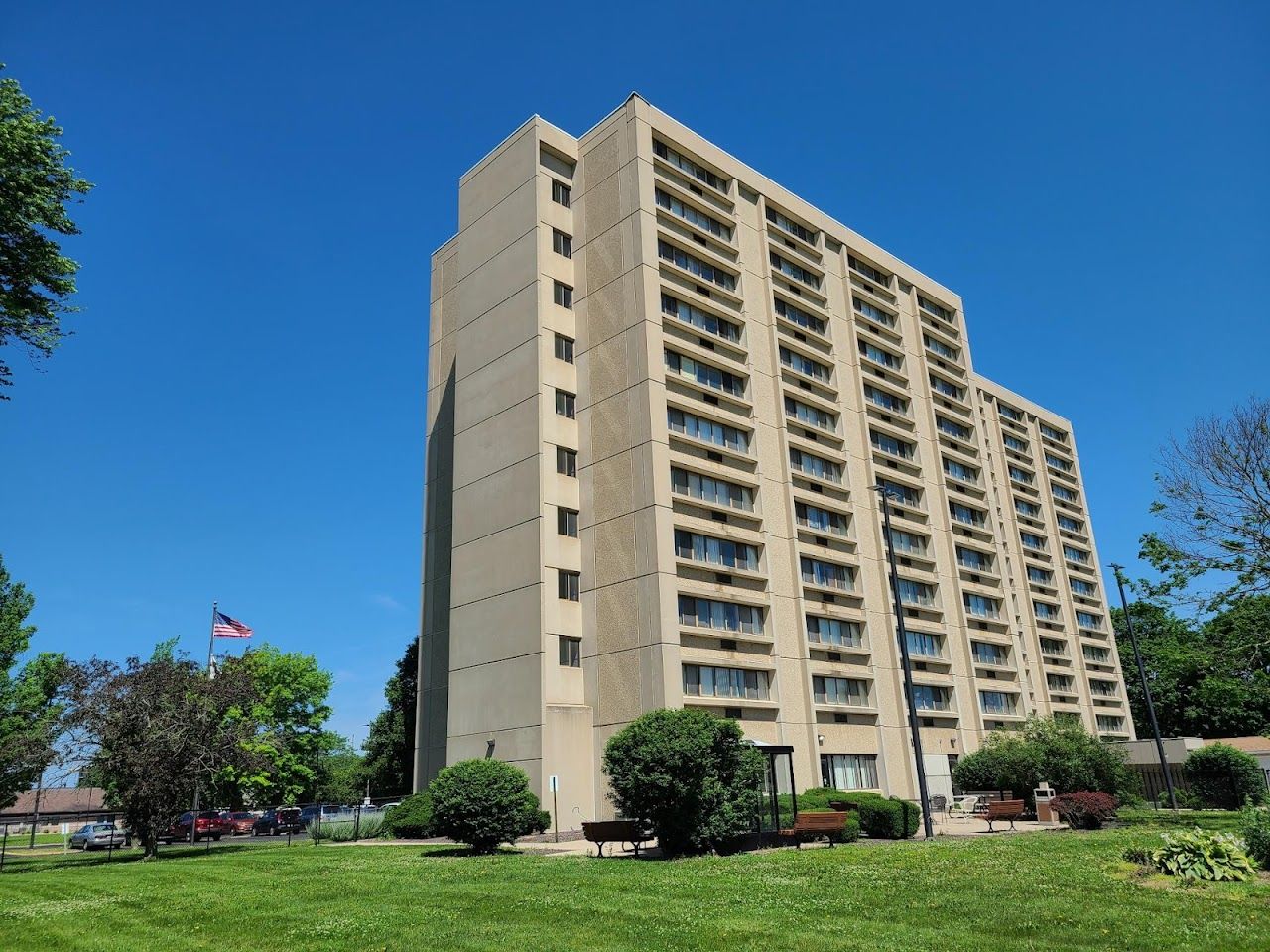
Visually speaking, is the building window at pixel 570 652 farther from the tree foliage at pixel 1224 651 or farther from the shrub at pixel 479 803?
the tree foliage at pixel 1224 651

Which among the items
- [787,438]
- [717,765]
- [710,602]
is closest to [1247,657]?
[717,765]

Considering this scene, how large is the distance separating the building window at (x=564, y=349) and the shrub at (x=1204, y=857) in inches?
1507

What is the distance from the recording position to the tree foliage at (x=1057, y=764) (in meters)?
43.6

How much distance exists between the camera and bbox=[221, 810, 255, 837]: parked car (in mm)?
55375

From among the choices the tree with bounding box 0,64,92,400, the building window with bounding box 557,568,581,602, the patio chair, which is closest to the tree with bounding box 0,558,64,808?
the building window with bounding box 557,568,581,602

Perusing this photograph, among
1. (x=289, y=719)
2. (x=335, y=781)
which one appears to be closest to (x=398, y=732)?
(x=289, y=719)

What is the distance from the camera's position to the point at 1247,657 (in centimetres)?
2739

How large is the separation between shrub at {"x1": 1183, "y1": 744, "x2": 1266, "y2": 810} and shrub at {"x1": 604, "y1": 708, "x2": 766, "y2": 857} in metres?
32.7

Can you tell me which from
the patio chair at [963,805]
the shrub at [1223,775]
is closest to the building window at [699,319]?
the patio chair at [963,805]

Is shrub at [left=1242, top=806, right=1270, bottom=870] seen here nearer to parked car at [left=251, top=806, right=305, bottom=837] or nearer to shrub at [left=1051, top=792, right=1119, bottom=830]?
shrub at [left=1051, top=792, right=1119, bottom=830]

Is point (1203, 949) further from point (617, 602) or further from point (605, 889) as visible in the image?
point (617, 602)

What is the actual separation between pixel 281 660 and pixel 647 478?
1653 inches

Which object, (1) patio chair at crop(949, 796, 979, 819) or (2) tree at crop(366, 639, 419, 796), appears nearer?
(1) patio chair at crop(949, 796, 979, 819)

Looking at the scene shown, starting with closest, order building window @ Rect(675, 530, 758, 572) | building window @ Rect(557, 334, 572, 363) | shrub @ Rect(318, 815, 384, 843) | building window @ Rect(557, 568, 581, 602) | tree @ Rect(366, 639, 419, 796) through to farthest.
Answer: shrub @ Rect(318, 815, 384, 843) < building window @ Rect(557, 568, 581, 602) < building window @ Rect(675, 530, 758, 572) < building window @ Rect(557, 334, 572, 363) < tree @ Rect(366, 639, 419, 796)
